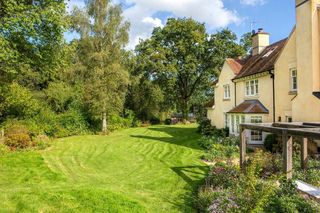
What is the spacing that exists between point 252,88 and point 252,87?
9 centimetres

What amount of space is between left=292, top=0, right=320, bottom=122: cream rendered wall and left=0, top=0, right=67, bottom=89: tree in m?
15.5

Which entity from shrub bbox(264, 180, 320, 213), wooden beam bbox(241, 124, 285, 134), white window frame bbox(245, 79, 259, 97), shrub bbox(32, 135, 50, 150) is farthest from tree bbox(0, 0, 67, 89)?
white window frame bbox(245, 79, 259, 97)

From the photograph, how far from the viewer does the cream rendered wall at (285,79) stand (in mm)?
18938

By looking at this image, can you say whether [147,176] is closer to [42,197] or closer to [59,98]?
[42,197]

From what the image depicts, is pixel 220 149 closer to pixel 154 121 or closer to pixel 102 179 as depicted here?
pixel 102 179

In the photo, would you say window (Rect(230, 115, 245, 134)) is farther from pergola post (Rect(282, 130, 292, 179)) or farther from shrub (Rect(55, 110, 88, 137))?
shrub (Rect(55, 110, 88, 137))

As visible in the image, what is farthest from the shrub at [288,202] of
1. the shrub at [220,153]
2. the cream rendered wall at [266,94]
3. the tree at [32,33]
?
the tree at [32,33]

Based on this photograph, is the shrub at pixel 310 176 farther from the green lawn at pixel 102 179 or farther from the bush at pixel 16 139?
the bush at pixel 16 139

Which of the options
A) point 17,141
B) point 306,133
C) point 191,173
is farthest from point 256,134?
point 17,141

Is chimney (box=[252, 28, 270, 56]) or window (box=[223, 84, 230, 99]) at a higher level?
chimney (box=[252, 28, 270, 56])

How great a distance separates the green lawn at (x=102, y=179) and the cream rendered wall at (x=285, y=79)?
681 centimetres

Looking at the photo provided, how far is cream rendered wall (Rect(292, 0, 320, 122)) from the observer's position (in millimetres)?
16375

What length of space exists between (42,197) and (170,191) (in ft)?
15.9

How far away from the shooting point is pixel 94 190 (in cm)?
1020
